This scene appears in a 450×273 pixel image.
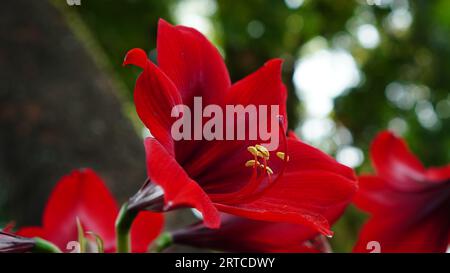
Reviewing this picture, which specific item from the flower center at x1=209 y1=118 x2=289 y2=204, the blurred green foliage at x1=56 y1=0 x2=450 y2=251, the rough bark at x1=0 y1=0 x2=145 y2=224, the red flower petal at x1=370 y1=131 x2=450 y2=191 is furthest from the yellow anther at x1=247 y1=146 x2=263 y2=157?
the blurred green foliage at x1=56 y1=0 x2=450 y2=251

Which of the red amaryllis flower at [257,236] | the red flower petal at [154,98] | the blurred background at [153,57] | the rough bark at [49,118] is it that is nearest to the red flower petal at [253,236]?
the red amaryllis flower at [257,236]

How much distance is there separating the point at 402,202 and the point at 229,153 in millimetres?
217

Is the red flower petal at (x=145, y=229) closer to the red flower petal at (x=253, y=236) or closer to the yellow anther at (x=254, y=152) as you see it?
the red flower petal at (x=253, y=236)

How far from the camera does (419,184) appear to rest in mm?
590

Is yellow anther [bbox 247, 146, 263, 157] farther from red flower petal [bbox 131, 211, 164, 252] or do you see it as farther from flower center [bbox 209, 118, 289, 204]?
red flower petal [bbox 131, 211, 164, 252]

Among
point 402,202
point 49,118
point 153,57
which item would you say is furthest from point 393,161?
point 153,57

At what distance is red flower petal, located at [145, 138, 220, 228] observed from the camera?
324mm

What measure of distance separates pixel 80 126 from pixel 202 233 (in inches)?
27.1

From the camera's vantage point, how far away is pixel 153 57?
62.1 inches

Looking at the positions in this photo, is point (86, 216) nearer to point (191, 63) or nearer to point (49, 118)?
point (191, 63)

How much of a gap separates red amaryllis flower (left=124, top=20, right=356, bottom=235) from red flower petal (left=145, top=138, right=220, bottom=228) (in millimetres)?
12

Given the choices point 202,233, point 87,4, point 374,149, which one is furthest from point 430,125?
point 202,233

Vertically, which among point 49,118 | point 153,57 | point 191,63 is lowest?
point 191,63

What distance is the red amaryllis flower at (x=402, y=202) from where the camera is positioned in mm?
510
